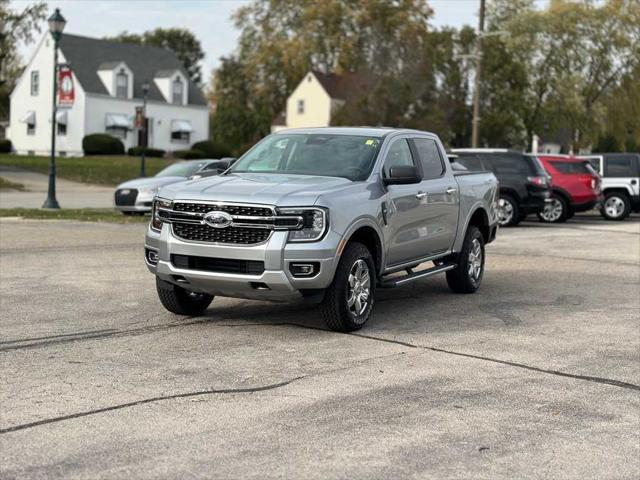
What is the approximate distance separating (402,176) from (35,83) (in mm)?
63059

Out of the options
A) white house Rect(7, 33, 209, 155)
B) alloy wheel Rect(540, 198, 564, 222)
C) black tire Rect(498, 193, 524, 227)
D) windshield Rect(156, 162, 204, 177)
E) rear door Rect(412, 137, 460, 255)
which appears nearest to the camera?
rear door Rect(412, 137, 460, 255)

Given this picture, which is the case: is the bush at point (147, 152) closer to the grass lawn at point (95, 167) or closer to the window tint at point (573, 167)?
the grass lawn at point (95, 167)

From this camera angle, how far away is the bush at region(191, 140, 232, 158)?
69.2 meters

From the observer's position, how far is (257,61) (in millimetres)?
74188

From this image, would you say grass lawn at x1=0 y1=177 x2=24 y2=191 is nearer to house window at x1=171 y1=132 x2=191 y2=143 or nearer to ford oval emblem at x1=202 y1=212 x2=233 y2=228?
ford oval emblem at x1=202 y1=212 x2=233 y2=228

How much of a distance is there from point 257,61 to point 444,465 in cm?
7109

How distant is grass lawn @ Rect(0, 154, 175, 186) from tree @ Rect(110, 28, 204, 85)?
5531 centimetres

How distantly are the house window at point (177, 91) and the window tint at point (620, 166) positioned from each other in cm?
4749

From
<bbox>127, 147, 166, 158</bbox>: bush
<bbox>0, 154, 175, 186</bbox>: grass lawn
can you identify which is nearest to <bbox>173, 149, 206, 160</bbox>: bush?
<bbox>127, 147, 166, 158</bbox>: bush

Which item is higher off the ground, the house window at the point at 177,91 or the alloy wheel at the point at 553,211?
the house window at the point at 177,91

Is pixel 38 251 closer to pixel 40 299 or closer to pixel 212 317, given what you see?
pixel 40 299

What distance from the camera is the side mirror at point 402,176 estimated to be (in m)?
9.02

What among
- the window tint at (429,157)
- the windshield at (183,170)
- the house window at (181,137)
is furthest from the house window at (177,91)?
the window tint at (429,157)

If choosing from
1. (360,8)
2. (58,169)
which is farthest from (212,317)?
(360,8)
